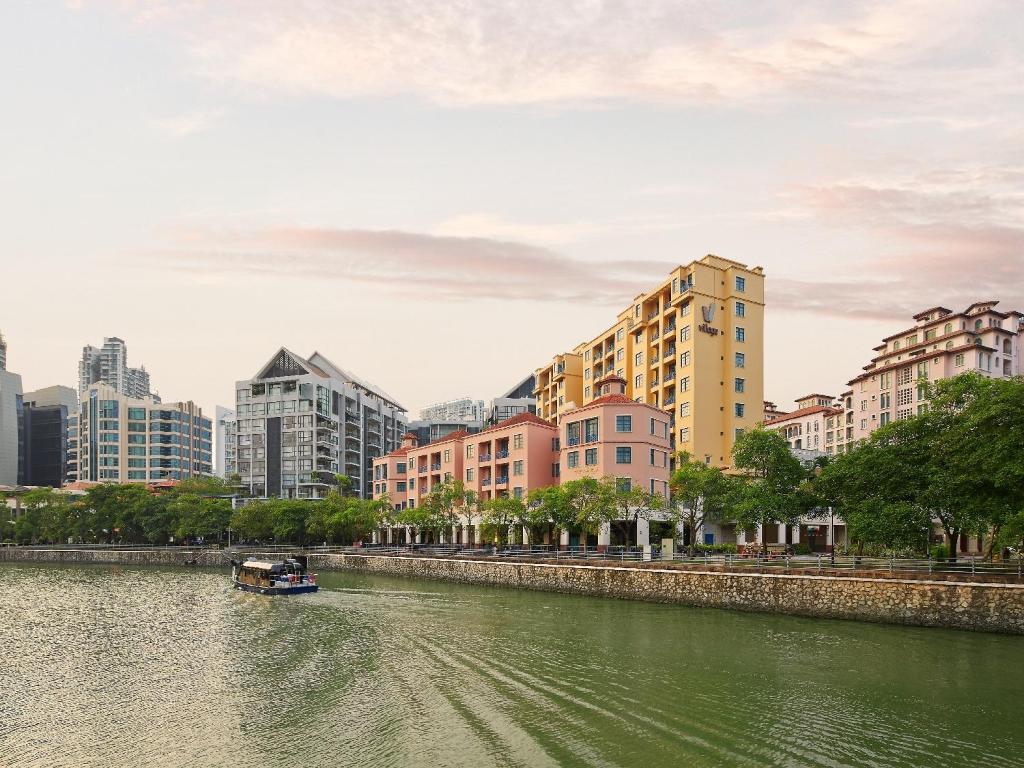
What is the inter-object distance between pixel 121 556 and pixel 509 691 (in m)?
102

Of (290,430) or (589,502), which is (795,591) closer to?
(589,502)

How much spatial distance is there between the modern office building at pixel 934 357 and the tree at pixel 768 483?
4994 cm

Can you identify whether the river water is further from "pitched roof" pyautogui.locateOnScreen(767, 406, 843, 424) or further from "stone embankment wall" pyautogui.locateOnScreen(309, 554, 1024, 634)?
"pitched roof" pyautogui.locateOnScreen(767, 406, 843, 424)

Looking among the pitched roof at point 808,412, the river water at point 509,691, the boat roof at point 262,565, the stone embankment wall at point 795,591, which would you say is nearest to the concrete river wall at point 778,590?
the stone embankment wall at point 795,591

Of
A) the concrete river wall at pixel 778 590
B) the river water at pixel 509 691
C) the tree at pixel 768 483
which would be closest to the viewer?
the river water at pixel 509 691

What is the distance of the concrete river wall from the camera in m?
40.3

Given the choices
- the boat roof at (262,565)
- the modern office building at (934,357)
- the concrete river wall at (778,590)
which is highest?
the modern office building at (934,357)

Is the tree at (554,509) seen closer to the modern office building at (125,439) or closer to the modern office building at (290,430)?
the modern office building at (290,430)

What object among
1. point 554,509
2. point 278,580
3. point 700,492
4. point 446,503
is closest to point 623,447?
point 554,509

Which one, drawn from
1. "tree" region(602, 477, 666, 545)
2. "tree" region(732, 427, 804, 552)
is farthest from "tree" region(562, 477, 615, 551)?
"tree" region(732, 427, 804, 552)

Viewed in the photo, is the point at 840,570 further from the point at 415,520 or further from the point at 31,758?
the point at 415,520

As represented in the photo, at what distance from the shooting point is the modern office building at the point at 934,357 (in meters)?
104

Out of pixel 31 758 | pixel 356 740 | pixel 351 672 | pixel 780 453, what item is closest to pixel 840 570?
pixel 780 453

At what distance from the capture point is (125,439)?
195m
